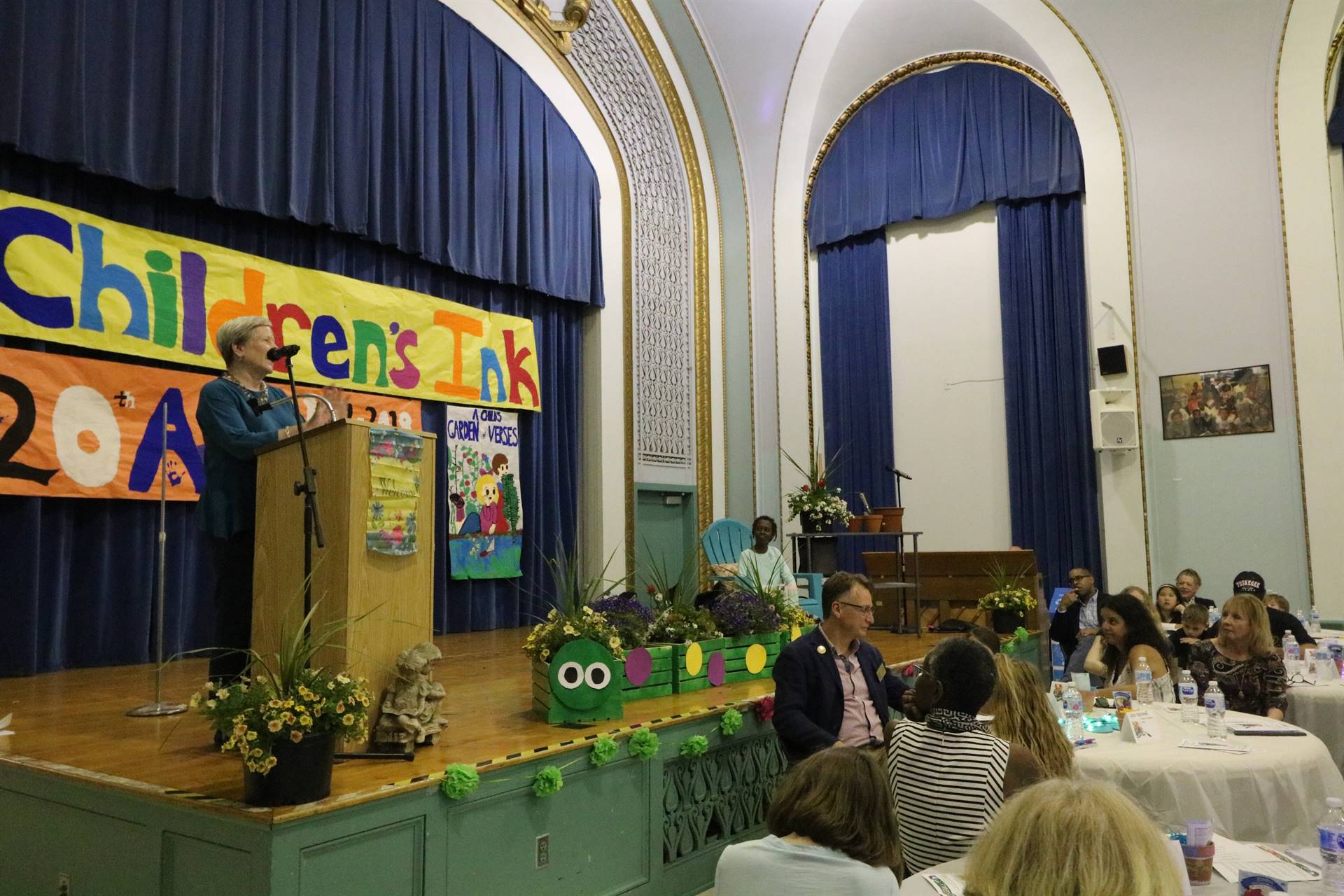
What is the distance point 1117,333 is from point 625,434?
4670 millimetres

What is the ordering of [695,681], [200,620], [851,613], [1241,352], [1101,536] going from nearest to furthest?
[851,613]
[695,681]
[200,620]
[1241,352]
[1101,536]

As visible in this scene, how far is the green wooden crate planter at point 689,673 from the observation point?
429 centimetres

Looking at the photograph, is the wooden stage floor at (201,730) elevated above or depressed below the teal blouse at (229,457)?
below

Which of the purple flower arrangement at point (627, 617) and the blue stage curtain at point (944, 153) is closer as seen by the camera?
the purple flower arrangement at point (627, 617)

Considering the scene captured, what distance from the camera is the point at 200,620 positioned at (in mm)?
6504

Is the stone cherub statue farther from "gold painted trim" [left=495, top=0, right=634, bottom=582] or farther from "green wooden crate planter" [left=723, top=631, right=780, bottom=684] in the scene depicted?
"gold painted trim" [left=495, top=0, right=634, bottom=582]

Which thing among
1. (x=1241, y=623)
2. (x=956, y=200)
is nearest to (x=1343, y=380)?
(x=956, y=200)

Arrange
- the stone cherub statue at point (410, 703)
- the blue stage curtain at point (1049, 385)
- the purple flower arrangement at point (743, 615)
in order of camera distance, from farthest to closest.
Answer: the blue stage curtain at point (1049, 385) → the purple flower arrangement at point (743, 615) → the stone cherub statue at point (410, 703)

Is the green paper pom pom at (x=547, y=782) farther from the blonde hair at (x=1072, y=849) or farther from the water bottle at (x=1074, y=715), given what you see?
the blonde hair at (x=1072, y=849)

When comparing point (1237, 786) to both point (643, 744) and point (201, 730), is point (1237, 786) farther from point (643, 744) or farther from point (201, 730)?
point (201, 730)

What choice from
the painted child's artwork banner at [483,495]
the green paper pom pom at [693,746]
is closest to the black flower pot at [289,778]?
the green paper pom pom at [693,746]

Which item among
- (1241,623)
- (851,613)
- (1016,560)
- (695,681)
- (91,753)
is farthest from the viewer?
(1016,560)

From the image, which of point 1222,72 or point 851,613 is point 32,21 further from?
point 1222,72

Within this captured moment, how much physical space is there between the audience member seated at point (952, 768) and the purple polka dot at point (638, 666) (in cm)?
157
